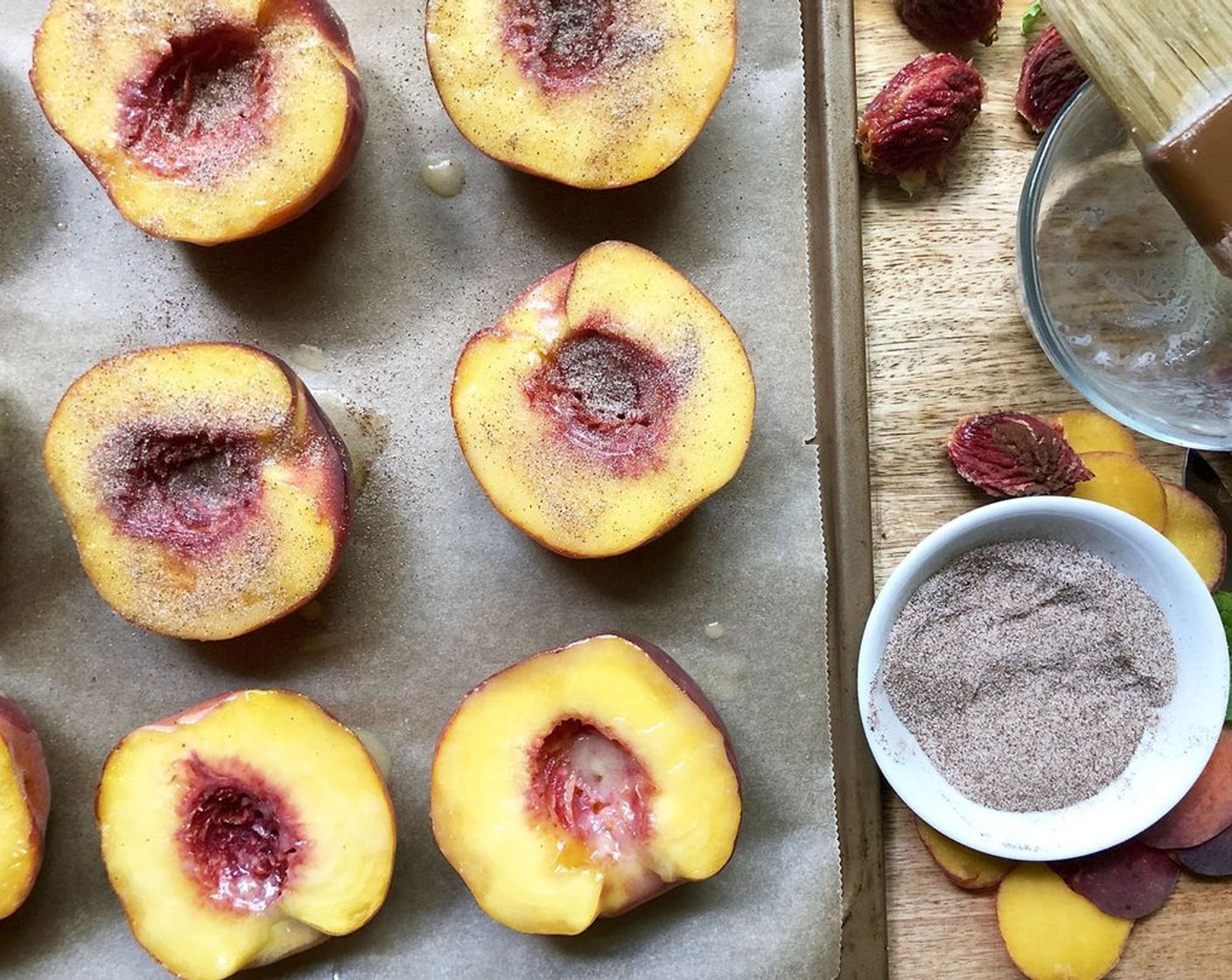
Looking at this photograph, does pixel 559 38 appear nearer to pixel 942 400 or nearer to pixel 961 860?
pixel 942 400

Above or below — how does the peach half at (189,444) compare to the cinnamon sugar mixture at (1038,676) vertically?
above

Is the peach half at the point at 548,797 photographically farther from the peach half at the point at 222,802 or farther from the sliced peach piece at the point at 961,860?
the sliced peach piece at the point at 961,860

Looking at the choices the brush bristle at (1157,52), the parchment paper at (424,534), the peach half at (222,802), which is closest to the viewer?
the brush bristle at (1157,52)

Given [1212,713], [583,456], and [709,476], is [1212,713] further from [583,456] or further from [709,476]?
[583,456]

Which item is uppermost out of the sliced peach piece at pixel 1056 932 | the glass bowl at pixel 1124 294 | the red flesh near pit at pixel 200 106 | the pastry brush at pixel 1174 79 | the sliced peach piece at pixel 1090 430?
the red flesh near pit at pixel 200 106

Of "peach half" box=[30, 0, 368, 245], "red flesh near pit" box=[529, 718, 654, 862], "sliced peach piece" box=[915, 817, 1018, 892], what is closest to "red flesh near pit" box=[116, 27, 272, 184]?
"peach half" box=[30, 0, 368, 245]

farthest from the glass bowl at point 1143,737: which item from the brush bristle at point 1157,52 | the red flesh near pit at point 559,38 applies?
the red flesh near pit at point 559,38

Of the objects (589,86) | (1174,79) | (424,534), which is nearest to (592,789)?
(424,534)
